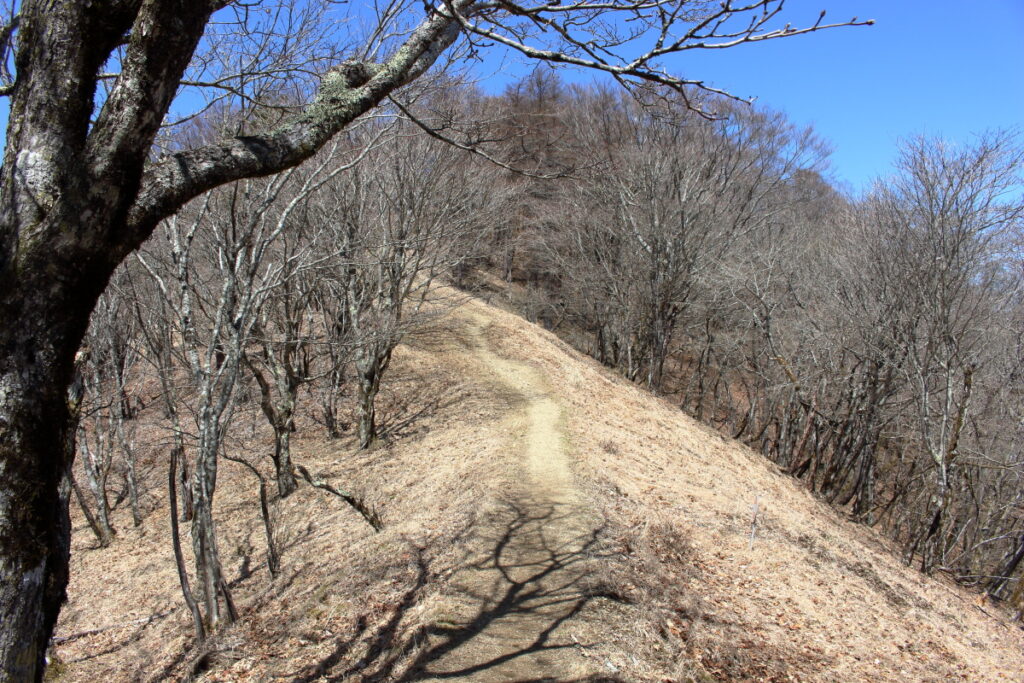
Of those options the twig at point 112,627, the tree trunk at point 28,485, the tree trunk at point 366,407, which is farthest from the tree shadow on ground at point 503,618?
the tree trunk at point 366,407

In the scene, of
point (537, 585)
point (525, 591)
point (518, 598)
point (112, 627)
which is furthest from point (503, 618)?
point (112, 627)

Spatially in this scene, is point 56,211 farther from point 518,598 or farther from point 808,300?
point 808,300

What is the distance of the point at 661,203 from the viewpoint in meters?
19.4

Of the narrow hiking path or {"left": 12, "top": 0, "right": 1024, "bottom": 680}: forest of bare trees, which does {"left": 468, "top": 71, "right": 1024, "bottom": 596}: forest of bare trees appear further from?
the narrow hiking path

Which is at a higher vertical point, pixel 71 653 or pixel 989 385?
pixel 989 385

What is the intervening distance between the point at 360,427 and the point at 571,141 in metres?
14.5

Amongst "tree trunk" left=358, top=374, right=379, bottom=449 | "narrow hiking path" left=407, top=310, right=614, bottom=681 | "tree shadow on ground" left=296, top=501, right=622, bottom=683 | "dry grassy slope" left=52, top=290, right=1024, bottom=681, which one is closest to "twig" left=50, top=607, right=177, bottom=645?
"dry grassy slope" left=52, top=290, right=1024, bottom=681

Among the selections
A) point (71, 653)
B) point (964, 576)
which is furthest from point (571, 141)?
point (71, 653)

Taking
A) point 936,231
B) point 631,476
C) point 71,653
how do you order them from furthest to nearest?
point 936,231 < point 631,476 < point 71,653

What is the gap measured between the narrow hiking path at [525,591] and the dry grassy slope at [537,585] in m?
0.02

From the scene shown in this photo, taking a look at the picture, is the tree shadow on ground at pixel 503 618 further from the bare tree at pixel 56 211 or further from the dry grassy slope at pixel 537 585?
the bare tree at pixel 56 211

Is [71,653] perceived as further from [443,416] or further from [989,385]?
[989,385]

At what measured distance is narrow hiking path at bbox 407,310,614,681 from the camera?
4.84m

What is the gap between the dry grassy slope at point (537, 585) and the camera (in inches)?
207
